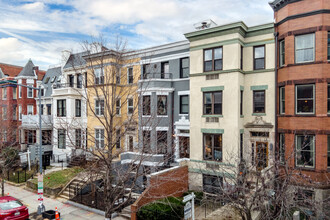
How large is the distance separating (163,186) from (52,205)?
8.24 m

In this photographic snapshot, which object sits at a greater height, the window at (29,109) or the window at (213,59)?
the window at (213,59)

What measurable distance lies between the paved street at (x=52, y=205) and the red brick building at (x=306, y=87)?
12.5 m

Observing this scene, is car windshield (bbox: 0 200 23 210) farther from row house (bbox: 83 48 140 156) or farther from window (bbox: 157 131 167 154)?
window (bbox: 157 131 167 154)

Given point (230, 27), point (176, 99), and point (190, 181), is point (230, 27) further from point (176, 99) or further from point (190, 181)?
point (190, 181)

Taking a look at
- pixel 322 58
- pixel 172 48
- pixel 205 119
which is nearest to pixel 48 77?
pixel 172 48

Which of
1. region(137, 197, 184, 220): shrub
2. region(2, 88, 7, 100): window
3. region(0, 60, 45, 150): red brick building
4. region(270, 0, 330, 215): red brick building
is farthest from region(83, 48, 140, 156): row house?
region(2, 88, 7, 100): window

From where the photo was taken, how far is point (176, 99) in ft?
67.7

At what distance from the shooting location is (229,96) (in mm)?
16359

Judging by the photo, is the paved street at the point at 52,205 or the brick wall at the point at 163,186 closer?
the brick wall at the point at 163,186

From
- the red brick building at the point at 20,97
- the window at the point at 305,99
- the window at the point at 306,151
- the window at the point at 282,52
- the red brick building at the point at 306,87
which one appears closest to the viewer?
the red brick building at the point at 306,87

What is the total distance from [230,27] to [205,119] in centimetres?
670

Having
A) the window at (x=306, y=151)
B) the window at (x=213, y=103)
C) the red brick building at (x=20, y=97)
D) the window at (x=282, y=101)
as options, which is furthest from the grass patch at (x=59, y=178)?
the red brick building at (x=20, y=97)

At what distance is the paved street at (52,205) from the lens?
574 inches

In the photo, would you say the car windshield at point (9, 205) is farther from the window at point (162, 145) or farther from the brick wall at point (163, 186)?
the window at point (162, 145)
